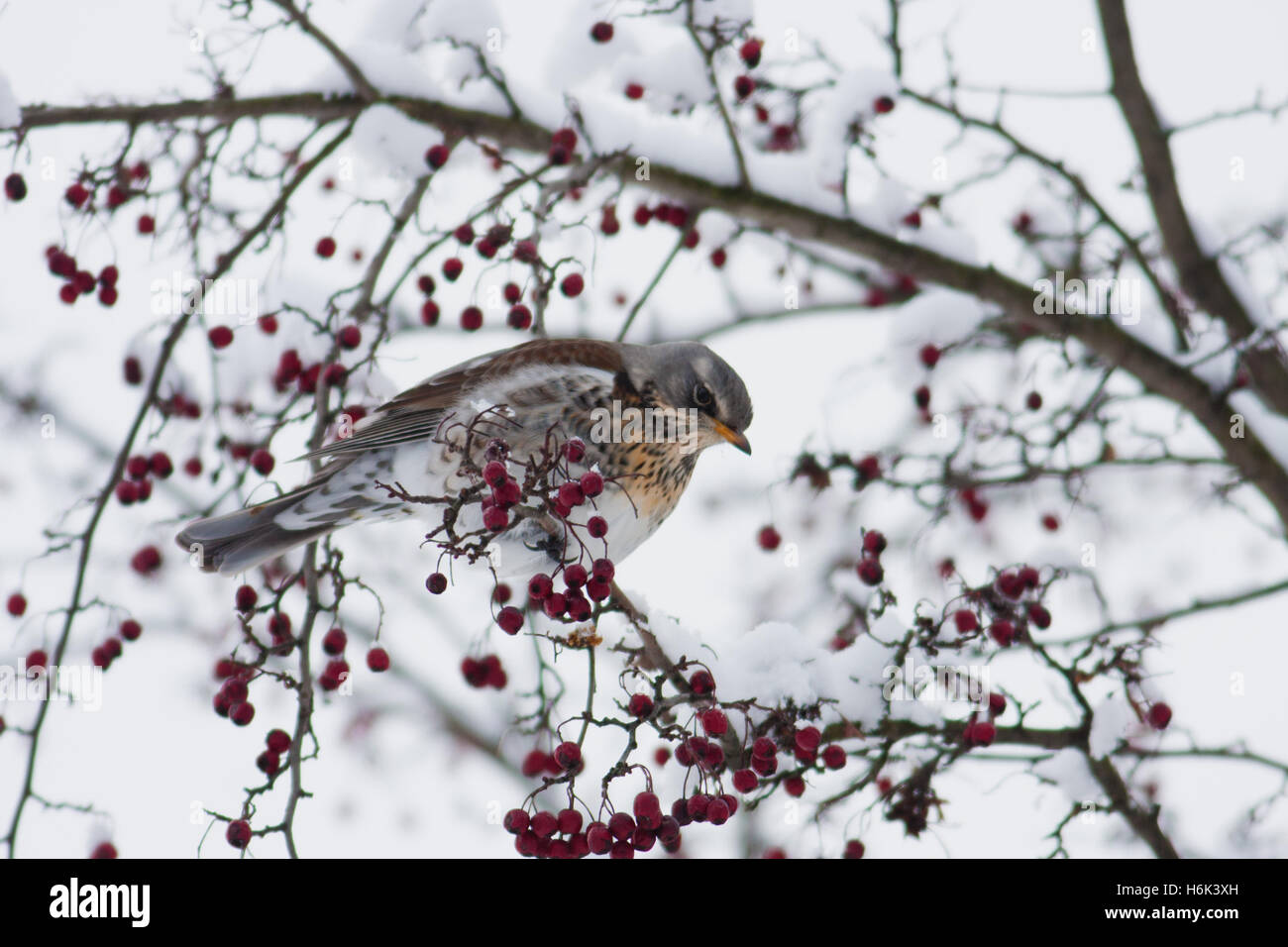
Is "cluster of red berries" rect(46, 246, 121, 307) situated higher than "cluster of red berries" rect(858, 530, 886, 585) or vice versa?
"cluster of red berries" rect(46, 246, 121, 307)

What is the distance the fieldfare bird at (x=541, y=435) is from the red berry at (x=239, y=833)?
38.6 inches

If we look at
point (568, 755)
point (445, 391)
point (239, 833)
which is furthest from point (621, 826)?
point (445, 391)

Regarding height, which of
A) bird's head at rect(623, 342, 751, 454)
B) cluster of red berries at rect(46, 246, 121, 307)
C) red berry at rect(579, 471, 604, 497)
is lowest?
red berry at rect(579, 471, 604, 497)

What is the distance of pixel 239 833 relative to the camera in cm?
254

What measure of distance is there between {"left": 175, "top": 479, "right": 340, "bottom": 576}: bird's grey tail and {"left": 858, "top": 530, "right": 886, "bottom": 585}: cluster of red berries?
5.11 ft

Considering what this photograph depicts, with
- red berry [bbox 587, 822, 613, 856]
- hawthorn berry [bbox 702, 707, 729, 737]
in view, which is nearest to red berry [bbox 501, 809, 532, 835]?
red berry [bbox 587, 822, 613, 856]

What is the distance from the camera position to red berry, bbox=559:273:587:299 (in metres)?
3.29

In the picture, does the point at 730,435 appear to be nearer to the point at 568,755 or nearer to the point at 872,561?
the point at 872,561

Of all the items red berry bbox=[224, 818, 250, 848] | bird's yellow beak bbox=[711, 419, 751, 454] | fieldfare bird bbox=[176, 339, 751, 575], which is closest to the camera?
red berry bbox=[224, 818, 250, 848]

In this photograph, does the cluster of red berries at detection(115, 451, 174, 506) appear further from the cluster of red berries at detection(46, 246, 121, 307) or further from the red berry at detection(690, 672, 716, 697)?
the red berry at detection(690, 672, 716, 697)

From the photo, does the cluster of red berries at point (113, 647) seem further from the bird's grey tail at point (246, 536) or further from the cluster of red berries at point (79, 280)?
the cluster of red berries at point (79, 280)

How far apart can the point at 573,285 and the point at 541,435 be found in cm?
43
